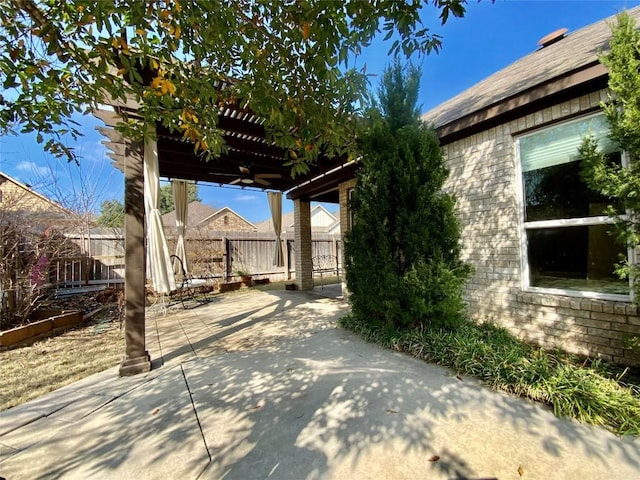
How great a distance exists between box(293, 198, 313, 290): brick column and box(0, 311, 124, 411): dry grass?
198 inches

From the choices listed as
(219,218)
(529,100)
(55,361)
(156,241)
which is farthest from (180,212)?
(219,218)

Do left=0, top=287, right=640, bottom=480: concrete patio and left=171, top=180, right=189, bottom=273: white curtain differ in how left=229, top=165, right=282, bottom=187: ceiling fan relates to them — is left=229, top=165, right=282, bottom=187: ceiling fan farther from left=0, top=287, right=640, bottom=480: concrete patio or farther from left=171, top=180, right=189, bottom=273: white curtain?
left=0, top=287, right=640, bottom=480: concrete patio

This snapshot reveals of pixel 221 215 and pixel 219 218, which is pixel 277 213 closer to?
pixel 219 218

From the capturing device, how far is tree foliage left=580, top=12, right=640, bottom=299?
8.09 feet

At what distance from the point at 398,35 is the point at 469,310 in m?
3.96

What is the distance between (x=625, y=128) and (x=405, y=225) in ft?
7.18

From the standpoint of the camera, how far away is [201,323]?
5598 mm

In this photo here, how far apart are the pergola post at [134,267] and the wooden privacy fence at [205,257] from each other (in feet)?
14.8

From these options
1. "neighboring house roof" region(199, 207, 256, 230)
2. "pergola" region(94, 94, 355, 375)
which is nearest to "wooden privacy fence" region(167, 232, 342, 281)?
"pergola" region(94, 94, 355, 375)

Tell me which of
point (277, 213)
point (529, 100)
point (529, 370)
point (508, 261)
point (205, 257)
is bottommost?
point (529, 370)

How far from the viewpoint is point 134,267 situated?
3.40 metres

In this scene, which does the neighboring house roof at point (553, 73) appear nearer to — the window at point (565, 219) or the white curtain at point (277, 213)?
the window at point (565, 219)

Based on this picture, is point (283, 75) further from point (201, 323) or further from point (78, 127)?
point (201, 323)

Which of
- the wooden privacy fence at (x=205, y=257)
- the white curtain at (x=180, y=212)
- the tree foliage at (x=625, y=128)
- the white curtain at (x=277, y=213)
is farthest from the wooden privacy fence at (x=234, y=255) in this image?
the tree foliage at (x=625, y=128)
